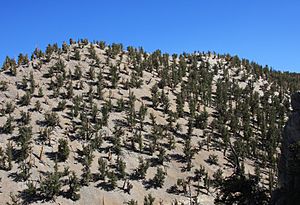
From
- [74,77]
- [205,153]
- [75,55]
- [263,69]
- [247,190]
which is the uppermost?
[263,69]

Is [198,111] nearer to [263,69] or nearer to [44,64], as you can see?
[44,64]

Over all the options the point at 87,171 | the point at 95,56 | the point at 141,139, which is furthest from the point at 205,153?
the point at 95,56

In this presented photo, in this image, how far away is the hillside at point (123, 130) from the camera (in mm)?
30453

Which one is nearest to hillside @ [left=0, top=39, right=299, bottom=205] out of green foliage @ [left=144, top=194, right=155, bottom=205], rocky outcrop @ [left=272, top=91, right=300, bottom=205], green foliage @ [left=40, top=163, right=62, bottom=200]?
green foliage @ [left=40, top=163, right=62, bottom=200]

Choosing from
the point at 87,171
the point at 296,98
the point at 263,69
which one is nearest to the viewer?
the point at 296,98

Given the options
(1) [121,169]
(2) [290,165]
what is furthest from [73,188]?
(2) [290,165]

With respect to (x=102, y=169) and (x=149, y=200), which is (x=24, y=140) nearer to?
(x=102, y=169)

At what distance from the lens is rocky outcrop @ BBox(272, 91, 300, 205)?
16906 millimetres

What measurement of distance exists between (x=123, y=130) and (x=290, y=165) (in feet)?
78.5

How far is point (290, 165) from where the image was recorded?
17.8 m

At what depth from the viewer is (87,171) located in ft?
102

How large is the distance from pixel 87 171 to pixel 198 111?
22.2 meters

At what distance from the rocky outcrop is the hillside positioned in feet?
4.34

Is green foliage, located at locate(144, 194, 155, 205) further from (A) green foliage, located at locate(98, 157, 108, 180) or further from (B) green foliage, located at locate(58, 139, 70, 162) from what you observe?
(B) green foliage, located at locate(58, 139, 70, 162)
